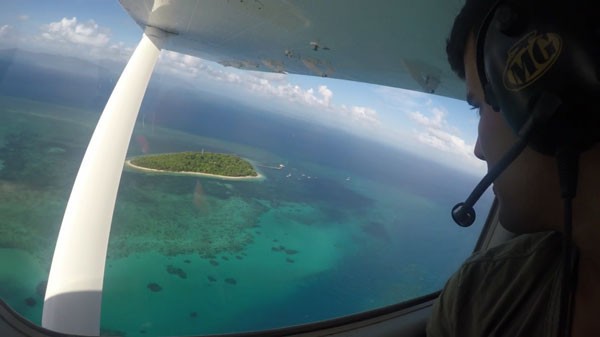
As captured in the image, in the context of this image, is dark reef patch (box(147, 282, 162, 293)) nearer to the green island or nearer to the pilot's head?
the green island

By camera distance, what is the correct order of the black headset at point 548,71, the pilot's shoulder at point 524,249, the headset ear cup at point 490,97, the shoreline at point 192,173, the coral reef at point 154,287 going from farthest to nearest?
the shoreline at point 192,173, the coral reef at point 154,287, the pilot's shoulder at point 524,249, the headset ear cup at point 490,97, the black headset at point 548,71

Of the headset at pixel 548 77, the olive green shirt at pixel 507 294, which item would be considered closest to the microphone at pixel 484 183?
the headset at pixel 548 77

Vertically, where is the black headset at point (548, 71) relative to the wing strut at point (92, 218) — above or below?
above

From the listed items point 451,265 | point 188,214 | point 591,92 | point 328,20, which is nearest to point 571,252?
point 591,92

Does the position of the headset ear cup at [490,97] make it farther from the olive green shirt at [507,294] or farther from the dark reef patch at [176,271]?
the dark reef patch at [176,271]

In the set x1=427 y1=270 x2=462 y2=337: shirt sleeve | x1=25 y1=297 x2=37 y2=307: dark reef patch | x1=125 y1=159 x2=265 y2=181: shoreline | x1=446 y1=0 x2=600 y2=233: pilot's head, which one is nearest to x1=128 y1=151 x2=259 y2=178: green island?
x1=125 y1=159 x2=265 y2=181: shoreline

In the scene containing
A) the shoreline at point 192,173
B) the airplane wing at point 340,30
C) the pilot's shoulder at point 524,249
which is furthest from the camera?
the shoreline at point 192,173

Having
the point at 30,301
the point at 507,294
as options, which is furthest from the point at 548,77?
A: the point at 30,301
